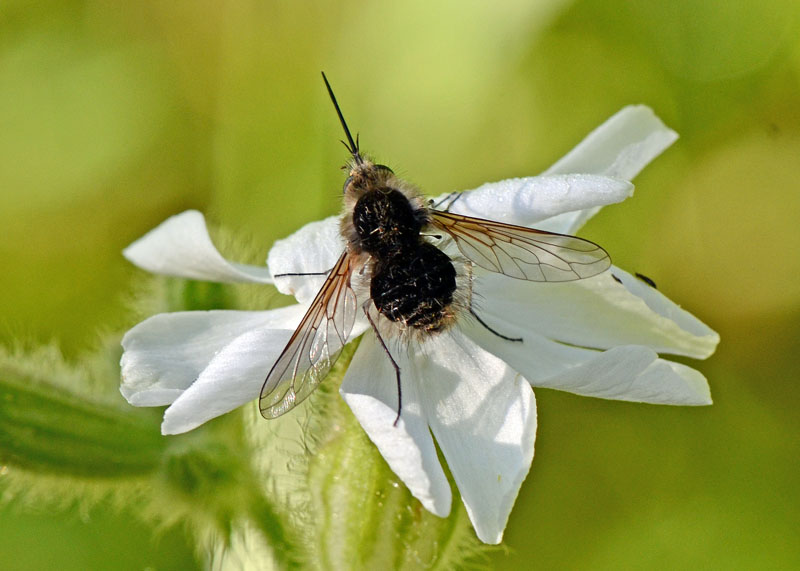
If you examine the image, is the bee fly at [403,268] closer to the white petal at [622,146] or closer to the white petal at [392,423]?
the white petal at [392,423]

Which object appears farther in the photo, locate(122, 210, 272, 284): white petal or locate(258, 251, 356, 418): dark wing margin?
locate(122, 210, 272, 284): white petal

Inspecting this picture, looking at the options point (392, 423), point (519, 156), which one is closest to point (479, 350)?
point (392, 423)

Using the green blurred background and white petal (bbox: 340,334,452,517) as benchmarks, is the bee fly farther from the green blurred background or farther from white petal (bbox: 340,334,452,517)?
the green blurred background

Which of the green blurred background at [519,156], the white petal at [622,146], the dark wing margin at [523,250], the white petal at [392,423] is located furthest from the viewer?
the green blurred background at [519,156]

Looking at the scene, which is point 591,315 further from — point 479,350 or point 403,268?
point 403,268

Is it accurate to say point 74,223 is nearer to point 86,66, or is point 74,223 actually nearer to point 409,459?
point 86,66

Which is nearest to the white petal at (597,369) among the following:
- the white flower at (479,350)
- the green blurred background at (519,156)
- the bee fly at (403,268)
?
the white flower at (479,350)

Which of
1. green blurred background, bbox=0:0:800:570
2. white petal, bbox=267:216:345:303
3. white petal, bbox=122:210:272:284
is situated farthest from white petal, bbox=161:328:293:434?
green blurred background, bbox=0:0:800:570
